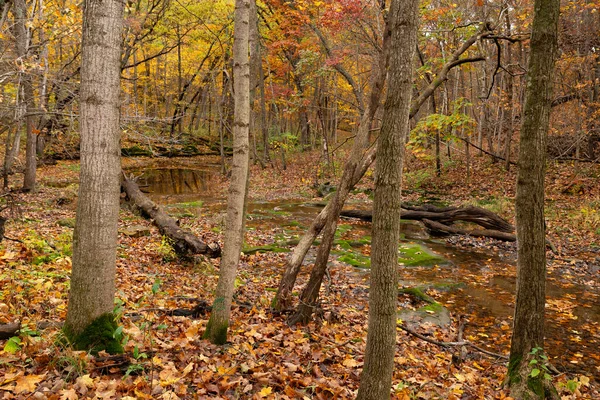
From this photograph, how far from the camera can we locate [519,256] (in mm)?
4754

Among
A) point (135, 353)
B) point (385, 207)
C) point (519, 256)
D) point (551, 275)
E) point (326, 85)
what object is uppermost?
point (326, 85)

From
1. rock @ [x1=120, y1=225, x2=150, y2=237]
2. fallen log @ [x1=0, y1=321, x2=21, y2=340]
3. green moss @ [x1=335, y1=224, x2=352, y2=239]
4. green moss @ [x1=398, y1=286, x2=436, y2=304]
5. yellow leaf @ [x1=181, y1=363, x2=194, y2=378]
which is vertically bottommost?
green moss @ [x1=398, y1=286, x2=436, y2=304]

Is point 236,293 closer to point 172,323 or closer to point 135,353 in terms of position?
point 172,323

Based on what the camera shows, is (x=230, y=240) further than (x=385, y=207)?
Yes

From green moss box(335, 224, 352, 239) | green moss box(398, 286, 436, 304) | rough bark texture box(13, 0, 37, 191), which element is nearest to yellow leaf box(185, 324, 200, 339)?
green moss box(398, 286, 436, 304)

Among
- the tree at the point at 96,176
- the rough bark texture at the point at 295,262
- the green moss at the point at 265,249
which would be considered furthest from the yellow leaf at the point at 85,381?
the green moss at the point at 265,249

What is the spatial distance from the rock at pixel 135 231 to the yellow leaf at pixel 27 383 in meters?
6.94

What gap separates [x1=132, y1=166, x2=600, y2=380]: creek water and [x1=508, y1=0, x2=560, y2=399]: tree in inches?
74.8

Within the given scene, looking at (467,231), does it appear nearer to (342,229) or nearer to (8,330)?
(342,229)

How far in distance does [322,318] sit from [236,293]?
1.67 m

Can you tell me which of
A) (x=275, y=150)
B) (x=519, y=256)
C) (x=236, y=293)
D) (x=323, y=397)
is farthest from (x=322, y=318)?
(x=275, y=150)

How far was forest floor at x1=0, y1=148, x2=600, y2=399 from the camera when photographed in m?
3.58

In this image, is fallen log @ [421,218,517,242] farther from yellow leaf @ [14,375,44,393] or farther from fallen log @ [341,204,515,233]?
yellow leaf @ [14,375,44,393]

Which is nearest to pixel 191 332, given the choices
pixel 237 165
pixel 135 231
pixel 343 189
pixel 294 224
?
pixel 237 165
